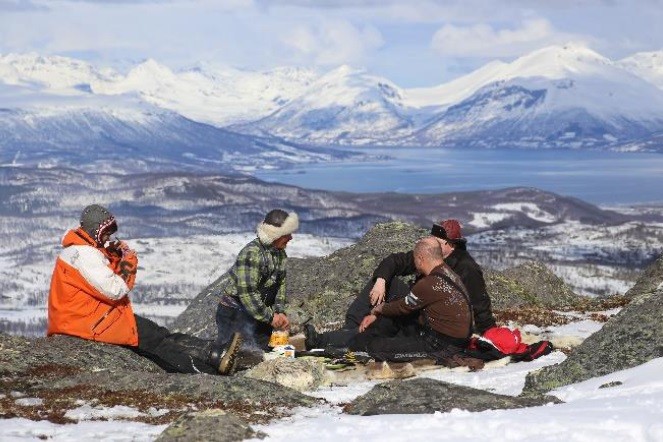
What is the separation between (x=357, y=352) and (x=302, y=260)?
1570 centimetres

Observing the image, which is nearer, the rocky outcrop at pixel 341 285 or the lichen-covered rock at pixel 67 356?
the lichen-covered rock at pixel 67 356

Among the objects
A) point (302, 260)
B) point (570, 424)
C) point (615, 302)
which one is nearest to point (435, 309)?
point (570, 424)

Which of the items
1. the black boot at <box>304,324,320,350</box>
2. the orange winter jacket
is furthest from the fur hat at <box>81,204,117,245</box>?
the black boot at <box>304,324,320,350</box>

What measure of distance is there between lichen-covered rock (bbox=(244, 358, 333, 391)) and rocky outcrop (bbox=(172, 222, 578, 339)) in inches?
399

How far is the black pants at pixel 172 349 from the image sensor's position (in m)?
16.6

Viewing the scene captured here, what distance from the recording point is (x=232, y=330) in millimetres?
17984

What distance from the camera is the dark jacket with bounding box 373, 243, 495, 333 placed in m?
18.2

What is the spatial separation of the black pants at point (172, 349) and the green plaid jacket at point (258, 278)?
3.60ft

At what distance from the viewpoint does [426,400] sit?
37.6ft

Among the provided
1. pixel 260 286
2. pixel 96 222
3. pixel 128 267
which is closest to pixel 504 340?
pixel 260 286

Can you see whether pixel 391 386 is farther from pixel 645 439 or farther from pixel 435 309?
pixel 435 309

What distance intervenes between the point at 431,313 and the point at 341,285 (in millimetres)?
12270

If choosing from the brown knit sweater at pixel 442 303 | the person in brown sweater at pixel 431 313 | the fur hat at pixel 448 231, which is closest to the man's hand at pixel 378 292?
the person in brown sweater at pixel 431 313

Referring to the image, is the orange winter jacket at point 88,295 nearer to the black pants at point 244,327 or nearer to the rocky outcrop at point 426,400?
the black pants at point 244,327
